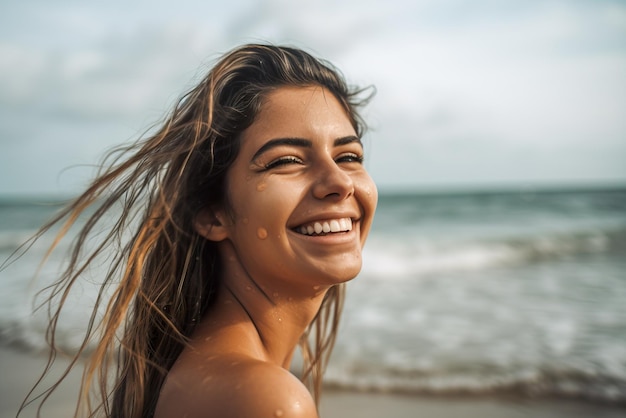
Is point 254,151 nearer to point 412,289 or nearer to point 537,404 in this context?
point 537,404

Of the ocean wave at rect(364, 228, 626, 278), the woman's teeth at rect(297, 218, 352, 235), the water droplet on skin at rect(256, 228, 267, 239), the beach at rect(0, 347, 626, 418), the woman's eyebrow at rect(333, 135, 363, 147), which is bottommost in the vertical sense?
the beach at rect(0, 347, 626, 418)

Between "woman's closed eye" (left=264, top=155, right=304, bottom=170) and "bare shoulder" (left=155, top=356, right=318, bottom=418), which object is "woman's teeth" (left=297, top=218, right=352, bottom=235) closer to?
"woman's closed eye" (left=264, top=155, right=304, bottom=170)

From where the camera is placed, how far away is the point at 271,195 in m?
1.94

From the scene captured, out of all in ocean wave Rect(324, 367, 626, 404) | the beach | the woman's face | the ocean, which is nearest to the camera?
the woman's face

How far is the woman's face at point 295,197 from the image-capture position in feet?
6.42

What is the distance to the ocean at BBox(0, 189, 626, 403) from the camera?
5.03 meters

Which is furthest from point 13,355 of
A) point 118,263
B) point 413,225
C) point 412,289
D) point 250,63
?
point 413,225

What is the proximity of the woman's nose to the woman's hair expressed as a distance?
1.11ft

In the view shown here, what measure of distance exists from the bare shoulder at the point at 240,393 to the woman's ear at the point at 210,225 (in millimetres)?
572

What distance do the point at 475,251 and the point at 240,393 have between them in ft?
44.0

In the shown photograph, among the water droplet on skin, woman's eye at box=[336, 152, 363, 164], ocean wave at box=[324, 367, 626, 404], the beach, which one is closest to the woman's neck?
the water droplet on skin

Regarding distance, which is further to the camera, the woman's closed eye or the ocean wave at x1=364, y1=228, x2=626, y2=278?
the ocean wave at x1=364, y1=228, x2=626, y2=278

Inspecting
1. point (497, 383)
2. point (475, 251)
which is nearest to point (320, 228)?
point (497, 383)

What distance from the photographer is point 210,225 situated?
213 cm
